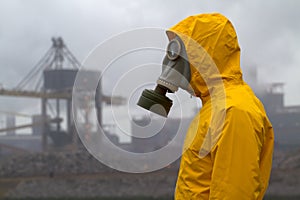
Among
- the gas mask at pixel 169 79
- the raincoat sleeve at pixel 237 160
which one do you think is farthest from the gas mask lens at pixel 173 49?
the raincoat sleeve at pixel 237 160

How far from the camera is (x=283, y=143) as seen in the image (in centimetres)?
4531

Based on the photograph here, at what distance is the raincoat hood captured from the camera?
1.62 meters

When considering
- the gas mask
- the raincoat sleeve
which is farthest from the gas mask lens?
the raincoat sleeve

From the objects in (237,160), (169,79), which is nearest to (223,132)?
(237,160)

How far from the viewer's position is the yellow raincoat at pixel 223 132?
4.97 feet

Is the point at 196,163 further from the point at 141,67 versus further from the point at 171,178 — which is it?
the point at 171,178

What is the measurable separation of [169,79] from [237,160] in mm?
333

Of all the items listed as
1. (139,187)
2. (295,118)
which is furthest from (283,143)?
(139,187)

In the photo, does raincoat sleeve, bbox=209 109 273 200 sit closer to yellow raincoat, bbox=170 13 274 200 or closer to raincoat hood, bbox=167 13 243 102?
yellow raincoat, bbox=170 13 274 200

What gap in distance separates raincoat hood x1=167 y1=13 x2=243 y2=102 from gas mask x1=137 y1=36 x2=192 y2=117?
0.02 metres

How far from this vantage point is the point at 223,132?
1.53 m

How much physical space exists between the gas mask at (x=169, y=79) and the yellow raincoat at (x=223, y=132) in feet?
0.08

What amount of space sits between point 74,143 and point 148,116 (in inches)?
1640

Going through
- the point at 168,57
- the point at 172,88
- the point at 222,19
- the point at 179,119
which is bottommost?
the point at 179,119
